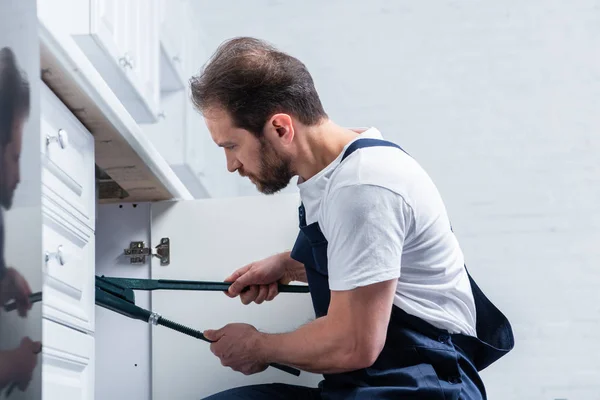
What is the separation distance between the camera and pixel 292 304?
177 cm

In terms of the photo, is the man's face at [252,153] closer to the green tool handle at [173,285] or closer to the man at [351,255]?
the man at [351,255]

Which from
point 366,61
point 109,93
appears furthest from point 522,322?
point 109,93

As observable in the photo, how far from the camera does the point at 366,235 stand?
1.23 meters

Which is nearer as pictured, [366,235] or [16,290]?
[16,290]

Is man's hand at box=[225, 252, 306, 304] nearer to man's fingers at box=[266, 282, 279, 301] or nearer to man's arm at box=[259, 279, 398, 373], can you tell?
man's fingers at box=[266, 282, 279, 301]

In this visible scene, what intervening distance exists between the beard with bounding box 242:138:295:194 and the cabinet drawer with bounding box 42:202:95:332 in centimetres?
32

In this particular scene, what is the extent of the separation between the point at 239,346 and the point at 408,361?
0.30 metres

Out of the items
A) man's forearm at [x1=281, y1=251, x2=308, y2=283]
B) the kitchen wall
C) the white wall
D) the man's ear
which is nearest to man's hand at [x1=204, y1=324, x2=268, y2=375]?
man's forearm at [x1=281, y1=251, x2=308, y2=283]

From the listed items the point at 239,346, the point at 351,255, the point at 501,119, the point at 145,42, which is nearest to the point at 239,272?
the point at 239,346

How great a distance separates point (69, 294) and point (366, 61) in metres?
2.00

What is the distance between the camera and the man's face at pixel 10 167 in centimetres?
54

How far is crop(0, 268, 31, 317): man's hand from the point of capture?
0.53m

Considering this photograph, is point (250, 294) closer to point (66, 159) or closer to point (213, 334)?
point (213, 334)

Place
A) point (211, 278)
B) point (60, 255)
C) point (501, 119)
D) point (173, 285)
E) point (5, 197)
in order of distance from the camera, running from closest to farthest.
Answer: point (5, 197) → point (60, 255) → point (173, 285) → point (211, 278) → point (501, 119)
